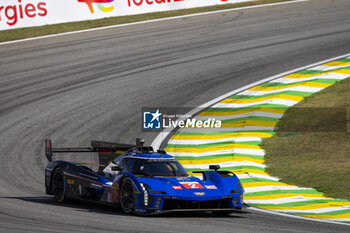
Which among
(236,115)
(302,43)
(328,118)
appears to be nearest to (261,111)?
(236,115)

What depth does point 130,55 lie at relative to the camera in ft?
89.0

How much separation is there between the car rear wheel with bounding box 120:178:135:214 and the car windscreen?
426 millimetres

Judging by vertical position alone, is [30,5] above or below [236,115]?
above

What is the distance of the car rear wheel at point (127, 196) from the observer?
11766 mm

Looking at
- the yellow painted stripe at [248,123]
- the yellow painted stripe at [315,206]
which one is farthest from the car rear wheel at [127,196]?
the yellow painted stripe at [248,123]

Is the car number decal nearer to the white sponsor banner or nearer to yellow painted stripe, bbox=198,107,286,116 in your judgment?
yellow painted stripe, bbox=198,107,286,116

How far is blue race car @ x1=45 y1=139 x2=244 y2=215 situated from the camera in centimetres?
1154

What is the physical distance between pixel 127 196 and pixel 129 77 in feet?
43.3

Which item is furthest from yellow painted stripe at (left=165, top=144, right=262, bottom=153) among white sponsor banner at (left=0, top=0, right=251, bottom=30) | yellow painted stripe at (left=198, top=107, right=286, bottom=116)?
white sponsor banner at (left=0, top=0, right=251, bottom=30)

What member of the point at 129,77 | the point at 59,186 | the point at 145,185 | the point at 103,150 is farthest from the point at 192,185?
the point at 129,77

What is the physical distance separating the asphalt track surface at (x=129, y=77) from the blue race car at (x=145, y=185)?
0.86ft

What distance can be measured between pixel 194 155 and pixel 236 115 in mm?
3372

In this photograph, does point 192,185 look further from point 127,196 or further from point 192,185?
point 127,196

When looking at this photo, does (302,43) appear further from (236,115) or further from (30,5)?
(30,5)
